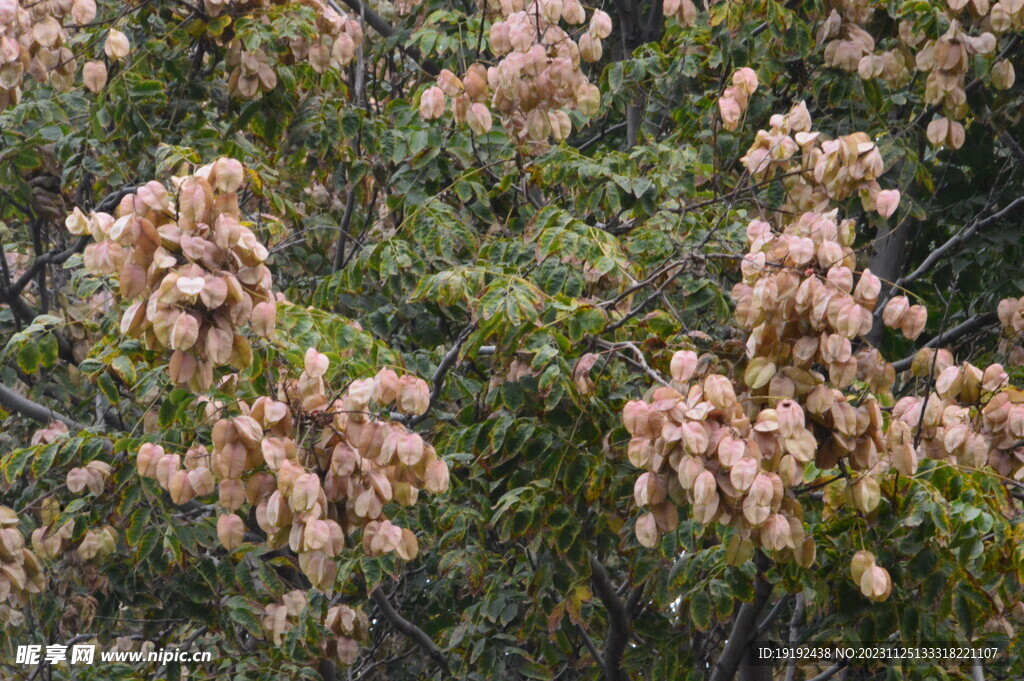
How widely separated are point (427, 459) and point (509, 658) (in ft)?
5.65

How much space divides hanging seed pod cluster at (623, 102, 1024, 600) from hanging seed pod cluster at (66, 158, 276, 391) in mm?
897

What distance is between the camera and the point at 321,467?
2.92 m

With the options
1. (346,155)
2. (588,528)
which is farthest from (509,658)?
(346,155)

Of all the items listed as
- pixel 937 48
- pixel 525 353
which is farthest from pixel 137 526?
pixel 937 48

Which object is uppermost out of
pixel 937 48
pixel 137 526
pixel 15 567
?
pixel 937 48

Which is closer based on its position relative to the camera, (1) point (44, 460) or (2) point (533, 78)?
(2) point (533, 78)

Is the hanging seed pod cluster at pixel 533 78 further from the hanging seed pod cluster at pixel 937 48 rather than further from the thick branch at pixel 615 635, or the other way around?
the thick branch at pixel 615 635

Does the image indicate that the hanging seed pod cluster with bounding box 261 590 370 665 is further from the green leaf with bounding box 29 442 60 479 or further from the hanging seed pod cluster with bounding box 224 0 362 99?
the hanging seed pod cluster with bounding box 224 0 362 99

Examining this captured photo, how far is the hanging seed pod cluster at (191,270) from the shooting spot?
2.61 metres

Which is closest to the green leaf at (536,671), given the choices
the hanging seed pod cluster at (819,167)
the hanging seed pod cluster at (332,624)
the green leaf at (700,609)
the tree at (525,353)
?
the tree at (525,353)

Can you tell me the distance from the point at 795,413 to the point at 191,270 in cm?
133

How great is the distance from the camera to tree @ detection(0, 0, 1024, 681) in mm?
2830

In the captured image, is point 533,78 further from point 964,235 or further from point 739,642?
point 964,235

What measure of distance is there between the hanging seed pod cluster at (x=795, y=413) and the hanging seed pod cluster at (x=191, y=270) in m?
0.90
